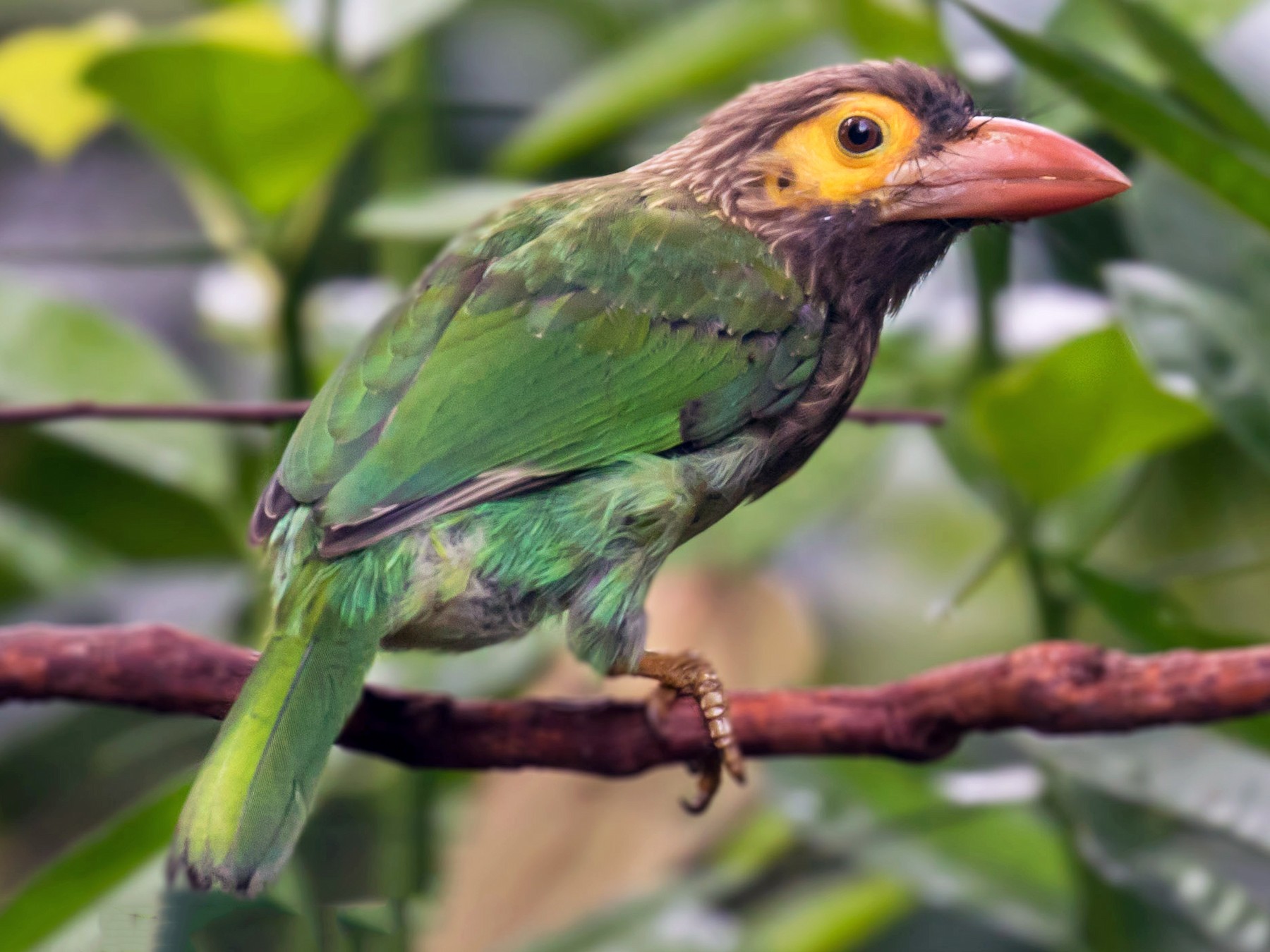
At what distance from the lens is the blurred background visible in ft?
4.58

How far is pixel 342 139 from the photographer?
66.7 inches

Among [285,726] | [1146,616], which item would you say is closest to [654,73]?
[1146,616]

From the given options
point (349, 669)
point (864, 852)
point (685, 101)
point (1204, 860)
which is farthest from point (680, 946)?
point (685, 101)

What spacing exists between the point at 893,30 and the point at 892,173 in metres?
0.78

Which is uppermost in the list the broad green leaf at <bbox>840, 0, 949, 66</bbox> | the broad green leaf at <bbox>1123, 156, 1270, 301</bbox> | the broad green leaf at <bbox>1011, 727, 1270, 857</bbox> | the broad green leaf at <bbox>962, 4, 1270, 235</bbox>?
the broad green leaf at <bbox>962, 4, 1270, 235</bbox>

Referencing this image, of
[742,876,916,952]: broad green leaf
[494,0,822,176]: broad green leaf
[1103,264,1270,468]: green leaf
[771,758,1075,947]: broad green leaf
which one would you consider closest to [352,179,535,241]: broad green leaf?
[494,0,822,176]: broad green leaf

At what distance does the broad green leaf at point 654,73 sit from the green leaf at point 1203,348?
835 mm

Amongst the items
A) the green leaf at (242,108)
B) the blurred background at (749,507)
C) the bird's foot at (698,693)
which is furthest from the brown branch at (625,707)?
the green leaf at (242,108)

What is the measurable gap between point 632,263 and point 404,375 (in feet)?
0.69

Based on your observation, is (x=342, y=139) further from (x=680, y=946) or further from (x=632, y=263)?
(x=680, y=946)

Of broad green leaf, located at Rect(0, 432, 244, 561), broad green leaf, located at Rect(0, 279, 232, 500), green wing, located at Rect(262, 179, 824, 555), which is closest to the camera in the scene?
green wing, located at Rect(262, 179, 824, 555)

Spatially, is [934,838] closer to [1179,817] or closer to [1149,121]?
[1179,817]

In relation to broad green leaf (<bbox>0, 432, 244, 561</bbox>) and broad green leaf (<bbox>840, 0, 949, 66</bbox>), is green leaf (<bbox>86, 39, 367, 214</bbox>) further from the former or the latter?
broad green leaf (<bbox>0, 432, 244, 561</bbox>)

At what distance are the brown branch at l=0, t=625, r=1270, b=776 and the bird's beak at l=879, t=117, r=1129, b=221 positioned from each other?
40 centimetres
